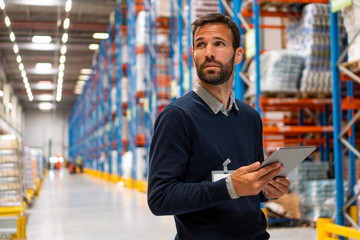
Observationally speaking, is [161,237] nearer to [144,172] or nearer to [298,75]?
[298,75]

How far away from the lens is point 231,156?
1933 mm

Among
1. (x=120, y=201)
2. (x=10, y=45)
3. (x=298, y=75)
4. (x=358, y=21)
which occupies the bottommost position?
(x=120, y=201)

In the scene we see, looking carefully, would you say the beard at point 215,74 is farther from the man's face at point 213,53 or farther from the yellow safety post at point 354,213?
the yellow safety post at point 354,213

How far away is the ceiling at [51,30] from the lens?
22.1 m

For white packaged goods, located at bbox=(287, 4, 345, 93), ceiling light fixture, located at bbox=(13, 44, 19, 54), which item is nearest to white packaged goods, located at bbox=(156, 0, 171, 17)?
white packaged goods, located at bbox=(287, 4, 345, 93)

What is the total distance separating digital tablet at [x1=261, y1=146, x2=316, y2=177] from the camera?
66.0 inches

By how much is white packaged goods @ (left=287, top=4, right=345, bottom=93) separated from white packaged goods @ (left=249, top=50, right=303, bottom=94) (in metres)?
0.15

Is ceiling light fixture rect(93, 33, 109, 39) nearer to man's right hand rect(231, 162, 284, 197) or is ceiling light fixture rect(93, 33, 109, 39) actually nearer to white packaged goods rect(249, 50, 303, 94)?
white packaged goods rect(249, 50, 303, 94)

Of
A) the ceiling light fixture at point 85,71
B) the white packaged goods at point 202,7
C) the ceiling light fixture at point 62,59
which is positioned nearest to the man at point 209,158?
the white packaged goods at point 202,7

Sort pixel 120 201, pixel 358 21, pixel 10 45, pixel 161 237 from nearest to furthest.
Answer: pixel 358 21 → pixel 161 237 → pixel 120 201 → pixel 10 45

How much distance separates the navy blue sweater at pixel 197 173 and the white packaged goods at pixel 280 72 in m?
5.32

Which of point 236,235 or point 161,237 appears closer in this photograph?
point 236,235

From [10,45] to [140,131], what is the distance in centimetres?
1519

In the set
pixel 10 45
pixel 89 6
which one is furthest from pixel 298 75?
pixel 10 45
